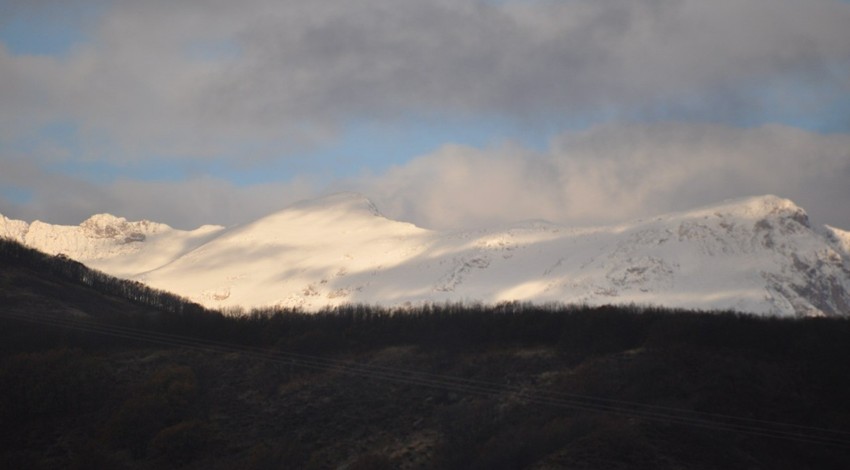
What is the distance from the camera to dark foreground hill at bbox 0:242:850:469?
253ft

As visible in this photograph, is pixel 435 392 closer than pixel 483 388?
Yes

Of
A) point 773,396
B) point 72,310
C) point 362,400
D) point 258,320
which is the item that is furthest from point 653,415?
point 72,310

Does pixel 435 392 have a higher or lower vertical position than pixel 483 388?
lower

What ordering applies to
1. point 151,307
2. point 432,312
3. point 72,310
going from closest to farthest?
point 432,312, point 72,310, point 151,307

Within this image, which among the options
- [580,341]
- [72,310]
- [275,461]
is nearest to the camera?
[275,461]

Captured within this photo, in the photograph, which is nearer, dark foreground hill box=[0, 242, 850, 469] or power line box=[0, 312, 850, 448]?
dark foreground hill box=[0, 242, 850, 469]

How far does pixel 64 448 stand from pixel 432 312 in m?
49.7

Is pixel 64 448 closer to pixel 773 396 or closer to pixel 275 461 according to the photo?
pixel 275 461

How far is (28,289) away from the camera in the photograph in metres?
135

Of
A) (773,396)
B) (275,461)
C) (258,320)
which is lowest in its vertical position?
Result: (275,461)

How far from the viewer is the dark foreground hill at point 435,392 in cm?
7725

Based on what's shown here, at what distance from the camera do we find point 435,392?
93625mm

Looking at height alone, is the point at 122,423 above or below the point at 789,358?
below

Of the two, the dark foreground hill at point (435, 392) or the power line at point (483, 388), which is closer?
the dark foreground hill at point (435, 392)
